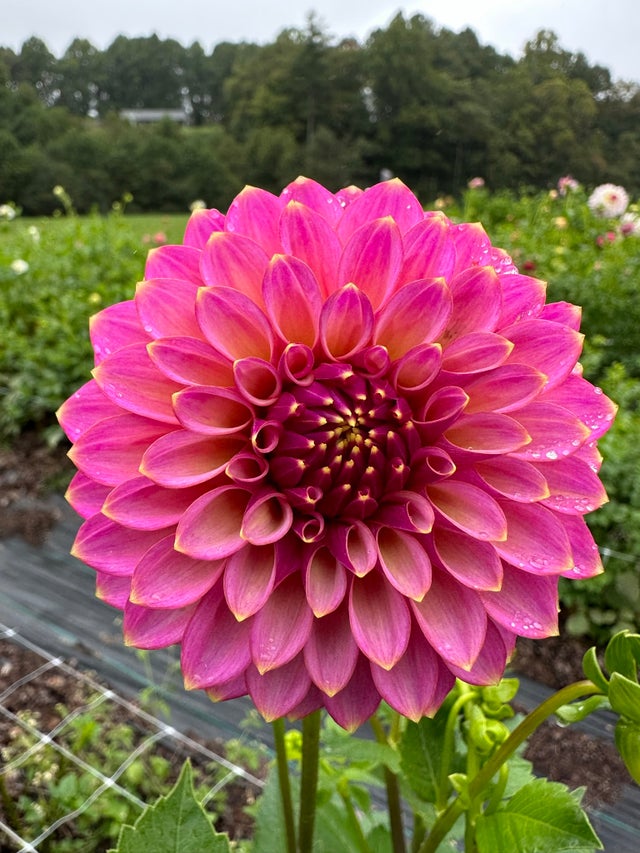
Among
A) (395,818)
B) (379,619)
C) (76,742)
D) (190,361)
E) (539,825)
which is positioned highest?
(190,361)

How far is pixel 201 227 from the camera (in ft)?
1.41

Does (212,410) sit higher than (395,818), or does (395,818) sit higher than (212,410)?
(212,410)

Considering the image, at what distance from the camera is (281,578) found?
1.27ft

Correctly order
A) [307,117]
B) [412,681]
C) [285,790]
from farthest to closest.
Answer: [307,117] → [285,790] → [412,681]

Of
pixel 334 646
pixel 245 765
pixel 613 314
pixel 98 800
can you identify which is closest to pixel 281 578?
pixel 334 646

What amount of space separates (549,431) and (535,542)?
0.06 m

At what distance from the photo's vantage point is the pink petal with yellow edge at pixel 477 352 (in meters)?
0.38

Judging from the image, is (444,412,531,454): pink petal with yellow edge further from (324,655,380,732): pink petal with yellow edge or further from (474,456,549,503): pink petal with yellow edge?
(324,655,380,732): pink petal with yellow edge

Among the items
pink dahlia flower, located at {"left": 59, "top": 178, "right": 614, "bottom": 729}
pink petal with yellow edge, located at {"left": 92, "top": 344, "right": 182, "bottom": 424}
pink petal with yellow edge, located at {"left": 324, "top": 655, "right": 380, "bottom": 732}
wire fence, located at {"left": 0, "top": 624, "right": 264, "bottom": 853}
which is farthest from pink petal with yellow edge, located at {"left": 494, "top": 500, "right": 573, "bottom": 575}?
wire fence, located at {"left": 0, "top": 624, "right": 264, "bottom": 853}

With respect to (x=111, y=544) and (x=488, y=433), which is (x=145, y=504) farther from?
(x=488, y=433)

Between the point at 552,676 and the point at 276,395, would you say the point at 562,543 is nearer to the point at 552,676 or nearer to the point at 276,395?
the point at 276,395

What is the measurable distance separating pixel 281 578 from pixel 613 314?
3.22 metres

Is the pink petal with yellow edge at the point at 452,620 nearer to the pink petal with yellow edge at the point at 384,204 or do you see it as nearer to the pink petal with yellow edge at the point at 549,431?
the pink petal with yellow edge at the point at 549,431

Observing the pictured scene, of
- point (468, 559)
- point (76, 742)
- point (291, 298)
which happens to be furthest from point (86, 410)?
point (76, 742)
